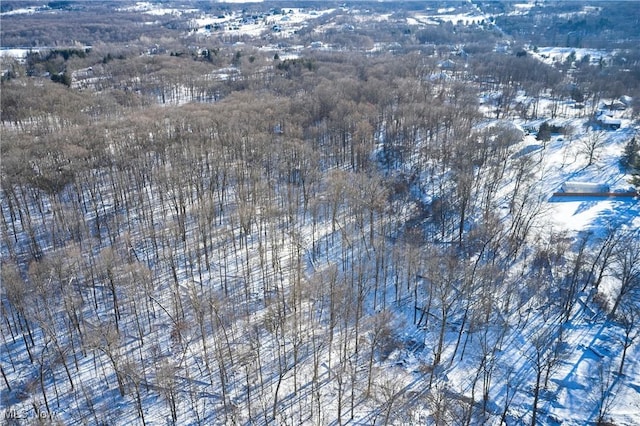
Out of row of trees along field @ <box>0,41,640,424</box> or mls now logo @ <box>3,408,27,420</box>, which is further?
row of trees along field @ <box>0,41,640,424</box>

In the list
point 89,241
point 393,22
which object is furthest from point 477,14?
point 89,241

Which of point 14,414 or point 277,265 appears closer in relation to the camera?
point 14,414

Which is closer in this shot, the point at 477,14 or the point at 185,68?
the point at 185,68

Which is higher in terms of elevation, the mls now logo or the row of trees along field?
the row of trees along field

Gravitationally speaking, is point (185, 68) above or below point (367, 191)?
above

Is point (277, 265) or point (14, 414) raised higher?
point (277, 265)

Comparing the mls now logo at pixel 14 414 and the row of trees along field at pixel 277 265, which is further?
the row of trees along field at pixel 277 265

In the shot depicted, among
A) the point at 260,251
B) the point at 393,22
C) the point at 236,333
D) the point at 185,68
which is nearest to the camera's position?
the point at 236,333

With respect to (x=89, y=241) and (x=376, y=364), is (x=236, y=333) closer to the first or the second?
(x=376, y=364)
